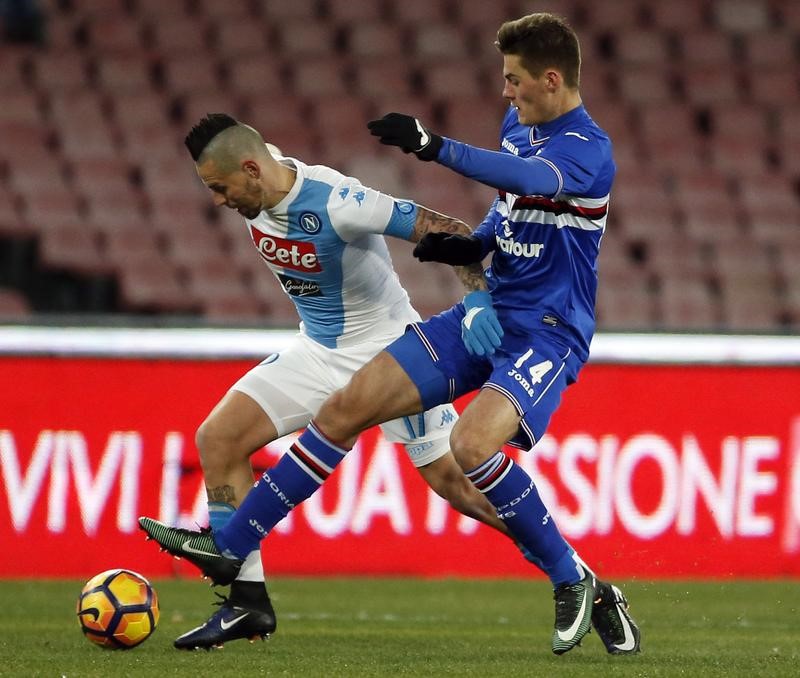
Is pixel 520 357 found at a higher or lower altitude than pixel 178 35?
lower

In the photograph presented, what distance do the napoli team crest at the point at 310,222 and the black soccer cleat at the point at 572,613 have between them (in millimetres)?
1688

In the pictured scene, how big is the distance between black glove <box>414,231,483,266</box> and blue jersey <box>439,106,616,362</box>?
0.15 meters

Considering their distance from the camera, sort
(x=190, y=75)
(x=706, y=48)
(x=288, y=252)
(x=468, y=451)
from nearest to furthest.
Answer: (x=468, y=451) → (x=288, y=252) → (x=190, y=75) → (x=706, y=48)

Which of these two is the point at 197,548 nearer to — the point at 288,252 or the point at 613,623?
the point at 288,252

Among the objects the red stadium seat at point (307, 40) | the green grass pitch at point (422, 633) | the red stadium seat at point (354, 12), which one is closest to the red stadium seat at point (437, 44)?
the red stadium seat at point (354, 12)

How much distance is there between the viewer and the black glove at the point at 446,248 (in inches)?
232

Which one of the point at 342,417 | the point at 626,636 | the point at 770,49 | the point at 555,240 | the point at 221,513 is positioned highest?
the point at 770,49

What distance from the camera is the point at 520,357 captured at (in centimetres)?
580

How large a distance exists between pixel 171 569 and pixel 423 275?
12.9 ft

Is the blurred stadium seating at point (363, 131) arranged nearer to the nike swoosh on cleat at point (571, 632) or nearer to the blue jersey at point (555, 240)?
the blue jersey at point (555, 240)

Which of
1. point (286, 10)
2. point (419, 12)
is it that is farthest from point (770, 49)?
point (286, 10)

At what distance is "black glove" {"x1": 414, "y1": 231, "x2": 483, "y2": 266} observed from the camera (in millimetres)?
5898

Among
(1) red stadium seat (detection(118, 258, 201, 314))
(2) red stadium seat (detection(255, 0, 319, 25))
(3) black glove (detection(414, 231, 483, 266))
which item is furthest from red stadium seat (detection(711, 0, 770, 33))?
(3) black glove (detection(414, 231, 483, 266))

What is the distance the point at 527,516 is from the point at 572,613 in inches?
15.5
